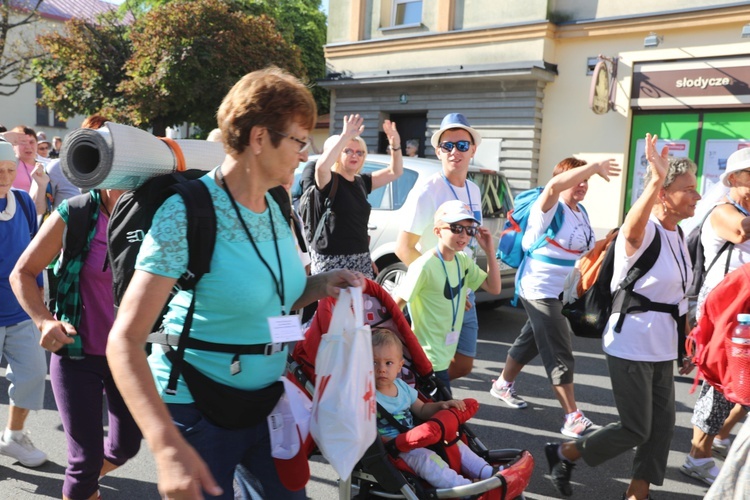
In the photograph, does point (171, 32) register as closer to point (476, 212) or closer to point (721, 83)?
point (721, 83)

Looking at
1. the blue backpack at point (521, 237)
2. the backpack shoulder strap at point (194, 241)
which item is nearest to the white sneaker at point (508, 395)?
the blue backpack at point (521, 237)

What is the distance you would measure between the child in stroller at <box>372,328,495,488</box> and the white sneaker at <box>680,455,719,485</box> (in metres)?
1.81

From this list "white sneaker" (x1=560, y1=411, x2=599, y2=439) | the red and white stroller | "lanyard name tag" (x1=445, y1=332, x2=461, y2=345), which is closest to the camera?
the red and white stroller

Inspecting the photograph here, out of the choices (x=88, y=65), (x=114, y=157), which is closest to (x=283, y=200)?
→ (x=114, y=157)

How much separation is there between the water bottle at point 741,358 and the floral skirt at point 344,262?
2431mm

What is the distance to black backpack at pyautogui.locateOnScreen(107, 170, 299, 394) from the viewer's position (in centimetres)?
187

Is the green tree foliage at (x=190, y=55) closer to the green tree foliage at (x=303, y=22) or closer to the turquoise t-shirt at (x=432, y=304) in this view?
the green tree foliage at (x=303, y=22)

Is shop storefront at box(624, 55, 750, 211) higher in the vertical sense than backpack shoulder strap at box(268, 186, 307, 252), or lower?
higher

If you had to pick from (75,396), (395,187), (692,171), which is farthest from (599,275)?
(395,187)

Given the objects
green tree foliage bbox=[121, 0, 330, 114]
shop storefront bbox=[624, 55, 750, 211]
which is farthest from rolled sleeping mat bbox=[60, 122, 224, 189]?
green tree foliage bbox=[121, 0, 330, 114]

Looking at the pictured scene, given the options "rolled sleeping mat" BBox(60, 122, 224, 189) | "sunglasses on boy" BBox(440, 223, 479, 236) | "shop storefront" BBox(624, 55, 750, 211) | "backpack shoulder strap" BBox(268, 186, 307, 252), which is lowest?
"sunglasses on boy" BBox(440, 223, 479, 236)

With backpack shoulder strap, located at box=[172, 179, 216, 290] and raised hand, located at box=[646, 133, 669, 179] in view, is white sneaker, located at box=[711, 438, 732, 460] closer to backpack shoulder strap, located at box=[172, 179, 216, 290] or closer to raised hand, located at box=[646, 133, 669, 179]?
raised hand, located at box=[646, 133, 669, 179]

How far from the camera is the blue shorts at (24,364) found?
402cm

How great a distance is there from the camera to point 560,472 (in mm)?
3953
